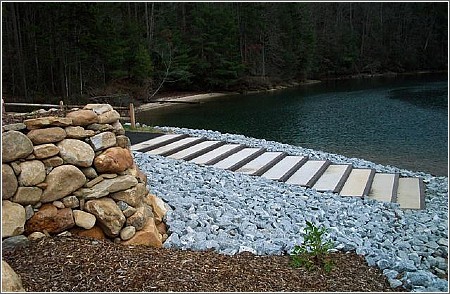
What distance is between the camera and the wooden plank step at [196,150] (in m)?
8.10

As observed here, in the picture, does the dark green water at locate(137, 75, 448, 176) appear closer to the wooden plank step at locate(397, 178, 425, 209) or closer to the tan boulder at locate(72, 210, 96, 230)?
the wooden plank step at locate(397, 178, 425, 209)

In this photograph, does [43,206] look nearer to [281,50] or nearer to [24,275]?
[24,275]

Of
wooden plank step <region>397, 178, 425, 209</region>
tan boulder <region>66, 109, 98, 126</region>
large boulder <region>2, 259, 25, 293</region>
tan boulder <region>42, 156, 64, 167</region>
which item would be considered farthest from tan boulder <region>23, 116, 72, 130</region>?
wooden plank step <region>397, 178, 425, 209</region>

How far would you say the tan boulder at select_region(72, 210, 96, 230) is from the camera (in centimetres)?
382

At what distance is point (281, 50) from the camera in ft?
116

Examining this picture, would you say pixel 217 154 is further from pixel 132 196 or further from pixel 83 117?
pixel 83 117

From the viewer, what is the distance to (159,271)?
3.19m

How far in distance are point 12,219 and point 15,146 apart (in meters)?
0.59

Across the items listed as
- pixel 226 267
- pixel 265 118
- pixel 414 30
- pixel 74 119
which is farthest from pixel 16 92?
pixel 414 30

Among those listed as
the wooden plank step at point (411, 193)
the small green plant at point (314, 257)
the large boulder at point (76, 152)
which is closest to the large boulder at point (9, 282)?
the large boulder at point (76, 152)

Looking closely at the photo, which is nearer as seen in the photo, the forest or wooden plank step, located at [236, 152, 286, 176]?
wooden plank step, located at [236, 152, 286, 176]

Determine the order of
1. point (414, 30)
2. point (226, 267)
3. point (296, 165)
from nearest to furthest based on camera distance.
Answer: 1. point (226, 267)
2. point (296, 165)
3. point (414, 30)

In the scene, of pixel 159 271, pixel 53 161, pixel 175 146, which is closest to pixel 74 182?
pixel 53 161

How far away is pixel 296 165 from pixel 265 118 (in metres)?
10.5
